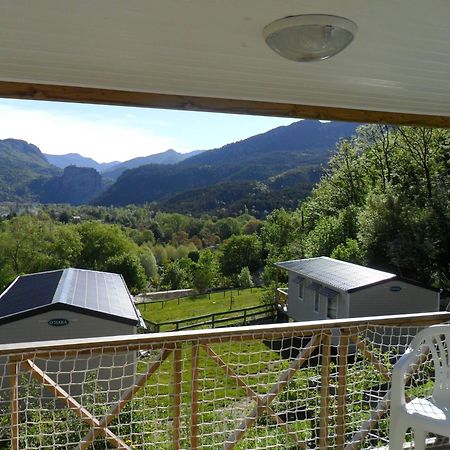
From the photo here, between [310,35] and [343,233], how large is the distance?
17.7m

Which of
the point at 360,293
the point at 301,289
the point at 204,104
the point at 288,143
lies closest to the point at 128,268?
the point at 301,289

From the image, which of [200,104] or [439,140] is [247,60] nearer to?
[200,104]

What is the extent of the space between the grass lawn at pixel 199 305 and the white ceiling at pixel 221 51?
2190 centimetres

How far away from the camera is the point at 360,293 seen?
12.0 metres

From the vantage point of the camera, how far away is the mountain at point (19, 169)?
3582 inches

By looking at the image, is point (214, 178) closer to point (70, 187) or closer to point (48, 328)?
point (70, 187)

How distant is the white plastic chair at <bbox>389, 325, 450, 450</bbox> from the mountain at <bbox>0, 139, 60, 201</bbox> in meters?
91.4

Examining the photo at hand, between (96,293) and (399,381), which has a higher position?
(399,381)

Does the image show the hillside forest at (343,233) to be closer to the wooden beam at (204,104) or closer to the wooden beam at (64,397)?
the wooden beam at (204,104)

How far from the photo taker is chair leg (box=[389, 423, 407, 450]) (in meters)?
1.73

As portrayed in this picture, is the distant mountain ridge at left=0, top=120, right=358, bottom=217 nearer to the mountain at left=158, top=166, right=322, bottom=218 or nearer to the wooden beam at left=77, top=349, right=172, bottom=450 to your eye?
the mountain at left=158, top=166, right=322, bottom=218

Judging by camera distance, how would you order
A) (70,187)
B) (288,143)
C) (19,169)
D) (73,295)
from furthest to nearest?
(70,187), (19,169), (288,143), (73,295)

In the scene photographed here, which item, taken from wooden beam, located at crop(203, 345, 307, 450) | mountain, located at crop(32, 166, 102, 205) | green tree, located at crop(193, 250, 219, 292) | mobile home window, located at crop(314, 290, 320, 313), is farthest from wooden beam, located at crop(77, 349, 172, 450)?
mountain, located at crop(32, 166, 102, 205)

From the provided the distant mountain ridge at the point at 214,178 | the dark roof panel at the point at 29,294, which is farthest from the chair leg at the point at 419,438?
the distant mountain ridge at the point at 214,178
